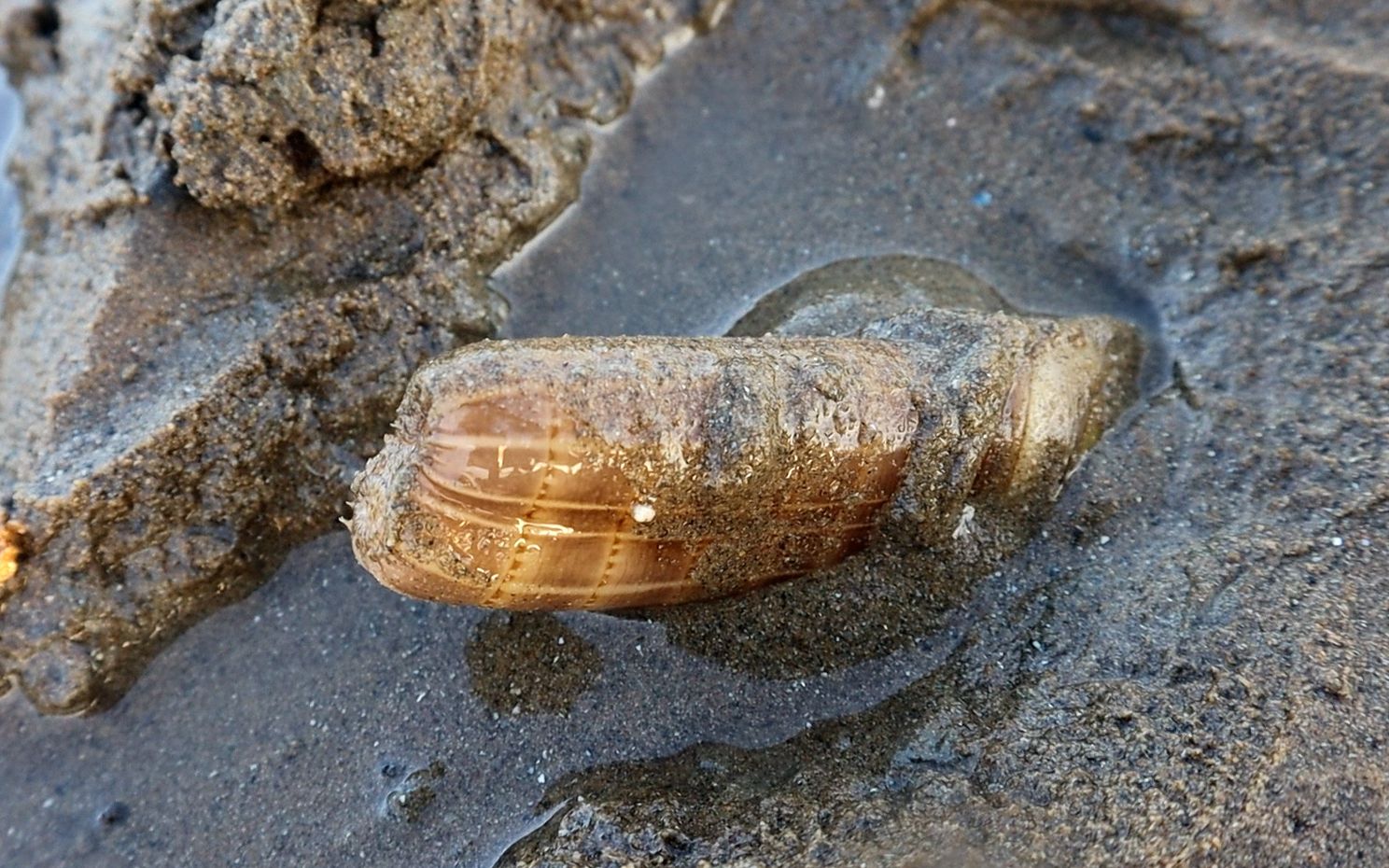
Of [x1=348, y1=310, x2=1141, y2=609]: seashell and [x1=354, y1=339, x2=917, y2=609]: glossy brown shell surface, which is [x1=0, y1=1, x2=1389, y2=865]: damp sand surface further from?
[x1=354, y1=339, x2=917, y2=609]: glossy brown shell surface

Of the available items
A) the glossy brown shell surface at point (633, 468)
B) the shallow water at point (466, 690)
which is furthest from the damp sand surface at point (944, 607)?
the glossy brown shell surface at point (633, 468)

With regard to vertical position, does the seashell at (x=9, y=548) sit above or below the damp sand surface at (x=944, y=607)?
below

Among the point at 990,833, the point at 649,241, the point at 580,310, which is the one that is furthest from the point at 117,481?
the point at 990,833

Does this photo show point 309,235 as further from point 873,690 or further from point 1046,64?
point 1046,64

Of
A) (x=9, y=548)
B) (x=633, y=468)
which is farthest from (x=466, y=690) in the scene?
(x=9, y=548)

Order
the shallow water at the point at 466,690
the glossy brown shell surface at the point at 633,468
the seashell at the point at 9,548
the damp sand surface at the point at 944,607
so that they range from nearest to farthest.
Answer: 1. the glossy brown shell surface at the point at 633,468
2. the damp sand surface at the point at 944,607
3. the shallow water at the point at 466,690
4. the seashell at the point at 9,548

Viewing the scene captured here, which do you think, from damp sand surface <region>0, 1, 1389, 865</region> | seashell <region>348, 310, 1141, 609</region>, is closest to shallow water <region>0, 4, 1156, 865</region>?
damp sand surface <region>0, 1, 1389, 865</region>

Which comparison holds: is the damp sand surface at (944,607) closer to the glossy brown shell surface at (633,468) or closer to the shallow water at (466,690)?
the shallow water at (466,690)
